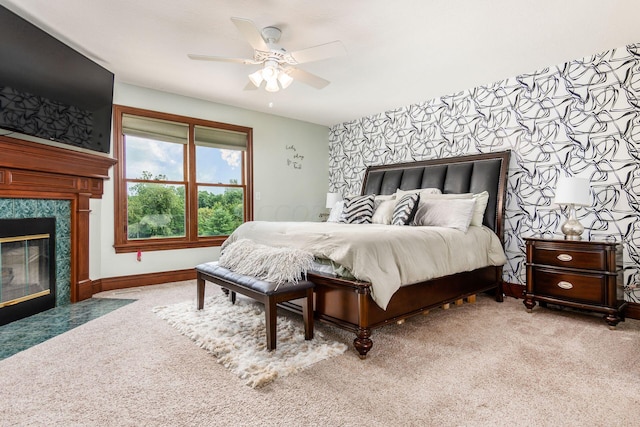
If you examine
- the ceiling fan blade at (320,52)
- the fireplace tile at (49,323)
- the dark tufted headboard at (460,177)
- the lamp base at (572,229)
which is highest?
the ceiling fan blade at (320,52)

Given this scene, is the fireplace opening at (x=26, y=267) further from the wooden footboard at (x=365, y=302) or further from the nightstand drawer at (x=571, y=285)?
the nightstand drawer at (x=571, y=285)

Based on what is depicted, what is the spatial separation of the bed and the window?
62.5 inches

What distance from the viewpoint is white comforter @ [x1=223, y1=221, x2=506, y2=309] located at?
7.33 ft

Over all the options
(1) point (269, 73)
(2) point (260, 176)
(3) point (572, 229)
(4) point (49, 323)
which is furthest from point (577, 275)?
(4) point (49, 323)

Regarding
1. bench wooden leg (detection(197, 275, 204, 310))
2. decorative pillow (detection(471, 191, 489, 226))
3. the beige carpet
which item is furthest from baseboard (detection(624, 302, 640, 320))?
bench wooden leg (detection(197, 275, 204, 310))

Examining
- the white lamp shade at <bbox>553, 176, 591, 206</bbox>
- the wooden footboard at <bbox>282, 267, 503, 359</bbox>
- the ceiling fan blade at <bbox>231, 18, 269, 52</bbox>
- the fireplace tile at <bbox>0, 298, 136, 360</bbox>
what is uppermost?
the ceiling fan blade at <bbox>231, 18, 269, 52</bbox>

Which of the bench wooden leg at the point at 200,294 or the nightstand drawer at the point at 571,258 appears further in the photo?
the bench wooden leg at the point at 200,294

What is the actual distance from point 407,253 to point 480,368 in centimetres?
84

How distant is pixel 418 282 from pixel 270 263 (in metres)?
1.14

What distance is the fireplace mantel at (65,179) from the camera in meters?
2.79

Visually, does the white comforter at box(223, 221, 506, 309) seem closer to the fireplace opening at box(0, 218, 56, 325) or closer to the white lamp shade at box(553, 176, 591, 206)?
the white lamp shade at box(553, 176, 591, 206)

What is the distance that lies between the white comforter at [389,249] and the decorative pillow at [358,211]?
3.48 ft

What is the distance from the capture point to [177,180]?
450cm

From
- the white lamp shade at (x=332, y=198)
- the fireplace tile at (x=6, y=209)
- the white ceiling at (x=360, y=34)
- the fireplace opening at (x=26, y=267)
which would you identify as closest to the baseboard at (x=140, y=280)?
Answer: the fireplace opening at (x=26, y=267)
